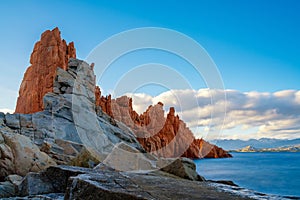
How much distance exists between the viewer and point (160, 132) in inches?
5679

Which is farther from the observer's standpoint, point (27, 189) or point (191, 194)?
point (27, 189)

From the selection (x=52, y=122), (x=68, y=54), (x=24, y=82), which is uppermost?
(x=68, y=54)

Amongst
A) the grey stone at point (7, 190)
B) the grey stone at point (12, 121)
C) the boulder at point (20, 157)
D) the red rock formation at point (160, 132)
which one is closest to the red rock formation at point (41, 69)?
the red rock formation at point (160, 132)

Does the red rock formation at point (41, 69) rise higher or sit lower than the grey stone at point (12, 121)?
higher

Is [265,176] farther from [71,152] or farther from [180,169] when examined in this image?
[180,169]

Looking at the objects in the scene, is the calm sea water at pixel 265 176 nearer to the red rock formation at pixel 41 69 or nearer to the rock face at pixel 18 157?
the rock face at pixel 18 157

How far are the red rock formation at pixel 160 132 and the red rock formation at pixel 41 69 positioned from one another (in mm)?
39559

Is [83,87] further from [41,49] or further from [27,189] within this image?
[41,49]

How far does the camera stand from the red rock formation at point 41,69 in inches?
2835

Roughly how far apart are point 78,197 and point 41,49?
76446mm

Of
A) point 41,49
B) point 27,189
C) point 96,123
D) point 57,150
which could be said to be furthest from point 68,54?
point 27,189

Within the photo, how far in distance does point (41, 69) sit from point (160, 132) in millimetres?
81600

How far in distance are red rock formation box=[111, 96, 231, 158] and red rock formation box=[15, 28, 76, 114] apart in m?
39.6

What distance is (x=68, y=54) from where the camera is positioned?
79.7 metres
